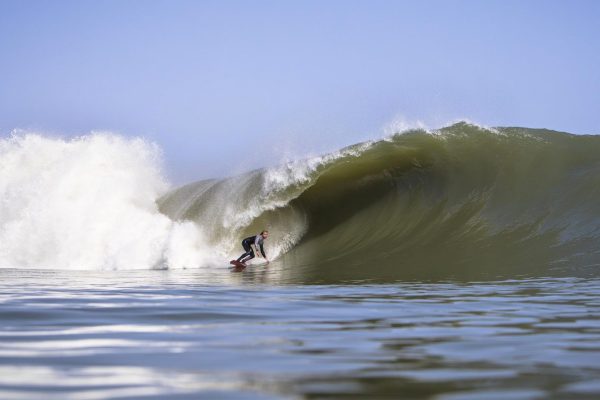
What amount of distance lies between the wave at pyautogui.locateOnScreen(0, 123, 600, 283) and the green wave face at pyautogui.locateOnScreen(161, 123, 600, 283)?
0.13 ft

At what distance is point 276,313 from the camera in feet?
17.4

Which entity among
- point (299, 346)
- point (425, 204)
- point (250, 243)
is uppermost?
point (425, 204)

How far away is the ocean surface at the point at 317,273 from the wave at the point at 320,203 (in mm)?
54

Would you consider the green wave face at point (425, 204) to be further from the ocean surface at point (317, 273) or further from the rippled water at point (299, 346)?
the rippled water at point (299, 346)

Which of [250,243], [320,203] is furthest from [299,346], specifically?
[320,203]

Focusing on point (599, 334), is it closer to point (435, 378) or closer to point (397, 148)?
point (435, 378)

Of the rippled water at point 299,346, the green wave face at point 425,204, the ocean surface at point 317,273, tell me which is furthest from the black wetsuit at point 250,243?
the rippled water at point 299,346

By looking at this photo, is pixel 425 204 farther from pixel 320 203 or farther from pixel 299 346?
pixel 299 346

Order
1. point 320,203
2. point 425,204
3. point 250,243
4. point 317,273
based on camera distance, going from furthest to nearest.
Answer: point 320,203
point 425,204
point 250,243
point 317,273

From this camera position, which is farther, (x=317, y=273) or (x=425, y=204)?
(x=425, y=204)

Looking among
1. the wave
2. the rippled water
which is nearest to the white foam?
the wave

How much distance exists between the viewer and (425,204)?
17406 mm

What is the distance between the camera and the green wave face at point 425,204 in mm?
13008

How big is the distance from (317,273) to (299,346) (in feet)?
25.7
